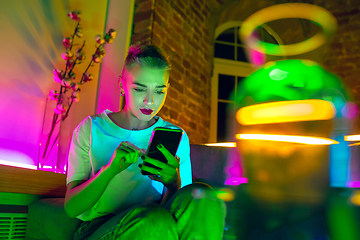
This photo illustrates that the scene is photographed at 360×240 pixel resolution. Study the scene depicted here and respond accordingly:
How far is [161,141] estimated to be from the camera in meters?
0.88

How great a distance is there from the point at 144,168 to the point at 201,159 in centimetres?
106

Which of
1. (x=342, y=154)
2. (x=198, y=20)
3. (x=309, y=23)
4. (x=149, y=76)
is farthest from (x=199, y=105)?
(x=309, y=23)

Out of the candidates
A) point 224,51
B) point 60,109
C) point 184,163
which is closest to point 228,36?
point 224,51

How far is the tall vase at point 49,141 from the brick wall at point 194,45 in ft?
2.71

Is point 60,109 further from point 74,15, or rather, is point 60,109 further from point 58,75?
point 74,15

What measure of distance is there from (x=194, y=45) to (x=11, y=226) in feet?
8.03

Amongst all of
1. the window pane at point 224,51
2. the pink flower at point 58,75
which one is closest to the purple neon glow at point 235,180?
the pink flower at point 58,75

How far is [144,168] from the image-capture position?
876mm

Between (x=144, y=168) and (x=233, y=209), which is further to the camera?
(x=233, y=209)

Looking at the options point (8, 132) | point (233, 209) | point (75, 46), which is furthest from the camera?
point (75, 46)

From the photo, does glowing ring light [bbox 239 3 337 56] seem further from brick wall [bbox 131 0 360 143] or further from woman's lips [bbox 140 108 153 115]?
woman's lips [bbox 140 108 153 115]

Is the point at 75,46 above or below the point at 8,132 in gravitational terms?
above

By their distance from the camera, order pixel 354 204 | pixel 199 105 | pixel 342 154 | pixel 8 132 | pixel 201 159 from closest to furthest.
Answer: pixel 354 204
pixel 342 154
pixel 8 132
pixel 201 159
pixel 199 105

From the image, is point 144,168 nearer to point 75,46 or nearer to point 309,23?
point 75,46
